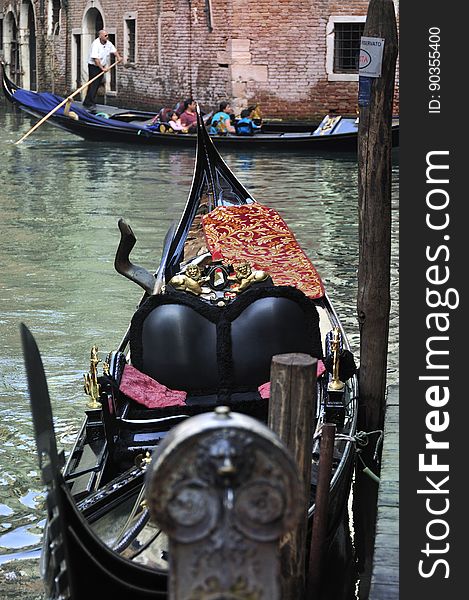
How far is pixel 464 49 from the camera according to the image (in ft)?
7.09

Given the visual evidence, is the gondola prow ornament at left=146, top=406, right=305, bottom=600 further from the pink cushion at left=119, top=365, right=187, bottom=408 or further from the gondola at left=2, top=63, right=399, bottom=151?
the gondola at left=2, top=63, right=399, bottom=151

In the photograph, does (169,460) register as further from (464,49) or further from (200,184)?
(200,184)

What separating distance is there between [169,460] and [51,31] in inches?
523

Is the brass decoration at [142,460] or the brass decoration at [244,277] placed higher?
the brass decoration at [244,277]

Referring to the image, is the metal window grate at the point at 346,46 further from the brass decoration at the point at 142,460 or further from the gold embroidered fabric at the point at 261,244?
the brass decoration at the point at 142,460

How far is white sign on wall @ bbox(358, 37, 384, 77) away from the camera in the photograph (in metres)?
2.45

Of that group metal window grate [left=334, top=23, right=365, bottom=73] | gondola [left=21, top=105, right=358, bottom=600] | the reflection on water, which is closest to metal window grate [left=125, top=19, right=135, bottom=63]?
the reflection on water

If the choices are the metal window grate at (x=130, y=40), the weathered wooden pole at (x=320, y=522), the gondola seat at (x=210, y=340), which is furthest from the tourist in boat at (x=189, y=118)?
the weathered wooden pole at (x=320, y=522)

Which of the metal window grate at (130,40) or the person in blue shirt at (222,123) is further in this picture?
the metal window grate at (130,40)

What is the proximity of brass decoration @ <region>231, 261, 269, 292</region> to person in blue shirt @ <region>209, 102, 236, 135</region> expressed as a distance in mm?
6316

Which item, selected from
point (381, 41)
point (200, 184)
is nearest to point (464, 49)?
point (381, 41)

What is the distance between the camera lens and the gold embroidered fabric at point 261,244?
314cm

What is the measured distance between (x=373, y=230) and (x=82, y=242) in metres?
3.08

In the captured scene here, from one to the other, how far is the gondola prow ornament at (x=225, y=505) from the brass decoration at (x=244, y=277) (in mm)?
1712
